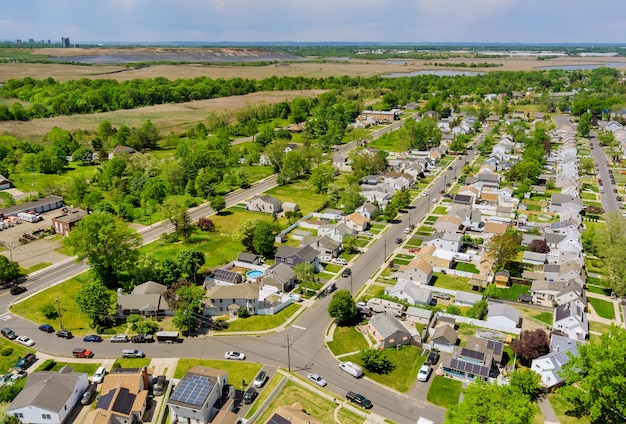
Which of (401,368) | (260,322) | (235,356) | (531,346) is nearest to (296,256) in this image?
(260,322)

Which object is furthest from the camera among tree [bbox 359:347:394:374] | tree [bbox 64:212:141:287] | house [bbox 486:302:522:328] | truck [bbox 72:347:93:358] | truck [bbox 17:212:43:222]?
truck [bbox 17:212:43:222]

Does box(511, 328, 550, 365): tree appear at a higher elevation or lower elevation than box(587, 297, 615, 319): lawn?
higher

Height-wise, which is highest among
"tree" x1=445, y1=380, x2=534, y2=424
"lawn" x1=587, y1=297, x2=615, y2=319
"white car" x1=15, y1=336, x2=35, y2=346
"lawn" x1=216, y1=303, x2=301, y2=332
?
"tree" x1=445, y1=380, x2=534, y2=424

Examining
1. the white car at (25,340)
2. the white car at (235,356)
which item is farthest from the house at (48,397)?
the white car at (235,356)

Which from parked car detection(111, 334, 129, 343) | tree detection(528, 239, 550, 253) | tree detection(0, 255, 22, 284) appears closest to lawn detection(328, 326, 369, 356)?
parked car detection(111, 334, 129, 343)

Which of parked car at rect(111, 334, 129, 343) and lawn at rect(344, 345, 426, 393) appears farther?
parked car at rect(111, 334, 129, 343)

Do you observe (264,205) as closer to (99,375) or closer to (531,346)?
(99,375)

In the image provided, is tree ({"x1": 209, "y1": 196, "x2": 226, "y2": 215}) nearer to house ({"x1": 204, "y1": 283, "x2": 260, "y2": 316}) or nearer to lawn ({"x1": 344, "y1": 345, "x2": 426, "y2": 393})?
house ({"x1": 204, "y1": 283, "x2": 260, "y2": 316})

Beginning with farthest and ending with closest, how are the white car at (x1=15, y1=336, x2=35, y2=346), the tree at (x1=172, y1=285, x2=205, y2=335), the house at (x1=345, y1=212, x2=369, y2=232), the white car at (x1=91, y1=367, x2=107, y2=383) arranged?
the house at (x1=345, y1=212, x2=369, y2=232) < the tree at (x1=172, y1=285, x2=205, y2=335) < the white car at (x1=15, y1=336, x2=35, y2=346) < the white car at (x1=91, y1=367, x2=107, y2=383)
